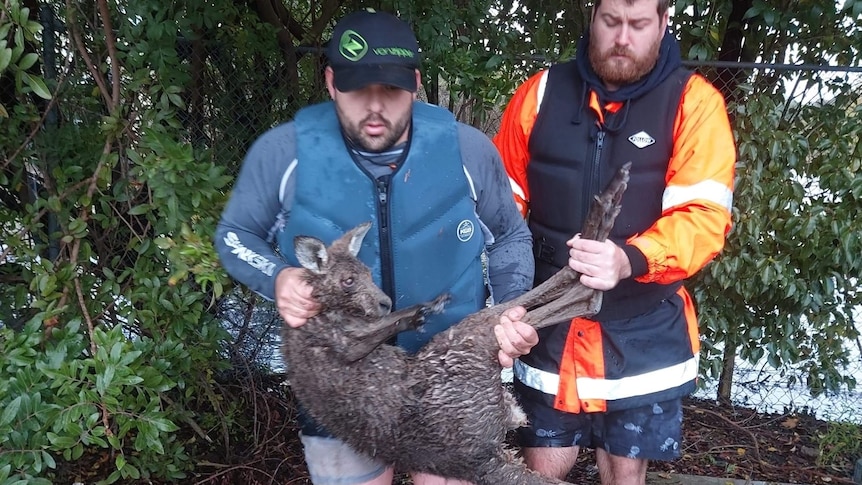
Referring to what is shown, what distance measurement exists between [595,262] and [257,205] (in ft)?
3.70

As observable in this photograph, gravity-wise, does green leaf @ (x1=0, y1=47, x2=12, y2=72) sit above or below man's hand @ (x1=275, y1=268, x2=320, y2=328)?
above

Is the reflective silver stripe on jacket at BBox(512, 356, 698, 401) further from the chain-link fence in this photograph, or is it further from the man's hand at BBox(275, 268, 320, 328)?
the chain-link fence

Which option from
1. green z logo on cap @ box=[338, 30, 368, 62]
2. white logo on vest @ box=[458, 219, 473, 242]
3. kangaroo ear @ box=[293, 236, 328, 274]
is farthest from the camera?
white logo on vest @ box=[458, 219, 473, 242]

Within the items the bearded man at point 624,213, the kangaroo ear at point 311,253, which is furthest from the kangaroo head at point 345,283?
the bearded man at point 624,213

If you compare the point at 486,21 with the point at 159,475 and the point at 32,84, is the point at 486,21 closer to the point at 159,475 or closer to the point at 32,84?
the point at 32,84

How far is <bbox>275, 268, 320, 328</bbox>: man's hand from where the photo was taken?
204cm

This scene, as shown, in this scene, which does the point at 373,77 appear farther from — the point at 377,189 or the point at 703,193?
the point at 703,193

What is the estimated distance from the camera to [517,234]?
2432mm

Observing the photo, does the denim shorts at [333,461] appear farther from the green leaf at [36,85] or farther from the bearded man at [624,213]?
the green leaf at [36,85]

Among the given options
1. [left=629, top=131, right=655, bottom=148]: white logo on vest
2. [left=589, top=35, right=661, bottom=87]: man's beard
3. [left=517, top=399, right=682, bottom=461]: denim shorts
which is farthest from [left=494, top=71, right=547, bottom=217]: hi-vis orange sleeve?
[left=517, top=399, right=682, bottom=461]: denim shorts

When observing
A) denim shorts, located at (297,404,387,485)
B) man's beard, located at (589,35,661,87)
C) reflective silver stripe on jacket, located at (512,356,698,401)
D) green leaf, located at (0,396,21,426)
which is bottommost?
denim shorts, located at (297,404,387,485)

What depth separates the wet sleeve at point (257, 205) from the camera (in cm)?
216

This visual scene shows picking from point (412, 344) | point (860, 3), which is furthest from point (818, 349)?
point (412, 344)

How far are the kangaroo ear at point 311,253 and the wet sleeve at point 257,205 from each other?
0.58ft
